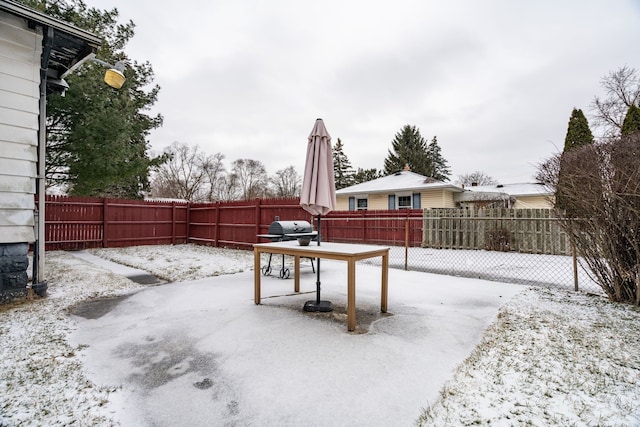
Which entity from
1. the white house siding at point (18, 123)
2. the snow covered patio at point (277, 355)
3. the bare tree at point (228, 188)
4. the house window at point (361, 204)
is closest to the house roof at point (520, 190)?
the house window at point (361, 204)

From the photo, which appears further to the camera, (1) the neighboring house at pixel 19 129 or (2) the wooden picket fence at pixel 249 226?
(2) the wooden picket fence at pixel 249 226

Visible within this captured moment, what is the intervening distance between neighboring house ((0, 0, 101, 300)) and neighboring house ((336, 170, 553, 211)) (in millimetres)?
14308

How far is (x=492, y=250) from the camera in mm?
9820

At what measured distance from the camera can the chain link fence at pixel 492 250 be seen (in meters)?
5.76

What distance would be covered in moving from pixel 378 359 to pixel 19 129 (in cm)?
538

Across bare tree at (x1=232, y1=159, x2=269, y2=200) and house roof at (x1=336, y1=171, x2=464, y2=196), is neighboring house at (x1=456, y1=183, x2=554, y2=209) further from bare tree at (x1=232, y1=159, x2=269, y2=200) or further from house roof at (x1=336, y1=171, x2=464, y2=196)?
bare tree at (x1=232, y1=159, x2=269, y2=200)

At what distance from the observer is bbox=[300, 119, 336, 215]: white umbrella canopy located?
3582mm

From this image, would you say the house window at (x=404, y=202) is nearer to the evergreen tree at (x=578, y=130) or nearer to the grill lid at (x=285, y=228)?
the evergreen tree at (x=578, y=130)

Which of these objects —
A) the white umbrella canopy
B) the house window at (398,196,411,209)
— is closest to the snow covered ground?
the white umbrella canopy

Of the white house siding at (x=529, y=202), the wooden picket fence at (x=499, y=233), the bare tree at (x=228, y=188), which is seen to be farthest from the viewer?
the bare tree at (x=228, y=188)

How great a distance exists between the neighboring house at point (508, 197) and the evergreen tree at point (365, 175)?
1246 cm

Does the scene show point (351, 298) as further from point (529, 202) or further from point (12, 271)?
point (529, 202)

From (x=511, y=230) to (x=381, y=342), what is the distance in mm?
8901

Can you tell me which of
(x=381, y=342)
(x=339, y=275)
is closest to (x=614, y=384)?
(x=381, y=342)
